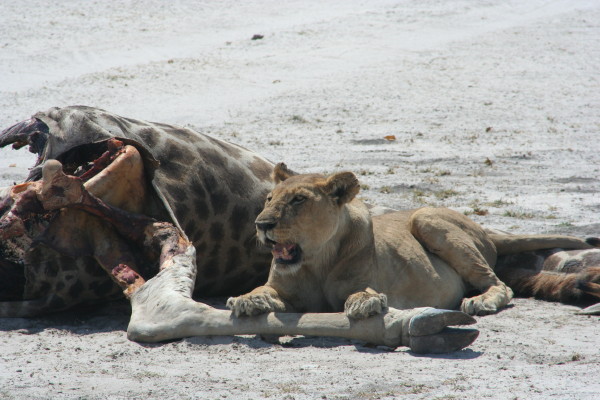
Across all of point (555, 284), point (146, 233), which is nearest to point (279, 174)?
point (146, 233)

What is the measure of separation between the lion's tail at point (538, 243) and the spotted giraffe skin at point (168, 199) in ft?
6.82

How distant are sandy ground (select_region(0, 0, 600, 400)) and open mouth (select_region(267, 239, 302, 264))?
64cm

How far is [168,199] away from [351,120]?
7.73 meters

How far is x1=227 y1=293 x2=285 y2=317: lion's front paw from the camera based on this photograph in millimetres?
5332

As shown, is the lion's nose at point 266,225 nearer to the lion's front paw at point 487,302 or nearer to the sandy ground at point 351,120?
the sandy ground at point 351,120

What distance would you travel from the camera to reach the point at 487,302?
21.3 feet

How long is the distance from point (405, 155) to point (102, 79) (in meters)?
6.15

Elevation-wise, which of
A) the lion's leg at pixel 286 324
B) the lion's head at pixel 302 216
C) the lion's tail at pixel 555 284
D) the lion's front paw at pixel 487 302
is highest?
the lion's head at pixel 302 216

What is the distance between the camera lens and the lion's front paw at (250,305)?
533 centimetres

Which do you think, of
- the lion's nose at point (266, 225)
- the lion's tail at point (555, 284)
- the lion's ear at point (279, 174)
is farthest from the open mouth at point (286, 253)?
the lion's tail at point (555, 284)

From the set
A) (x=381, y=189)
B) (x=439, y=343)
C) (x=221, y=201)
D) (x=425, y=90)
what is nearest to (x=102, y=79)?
(x=425, y=90)

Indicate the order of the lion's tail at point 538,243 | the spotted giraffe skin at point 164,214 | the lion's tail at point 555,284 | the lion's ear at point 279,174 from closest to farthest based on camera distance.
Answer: the spotted giraffe skin at point 164,214, the lion's ear at point 279,174, the lion's tail at point 555,284, the lion's tail at point 538,243

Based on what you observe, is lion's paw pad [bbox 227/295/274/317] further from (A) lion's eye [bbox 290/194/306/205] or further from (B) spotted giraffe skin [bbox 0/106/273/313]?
(B) spotted giraffe skin [bbox 0/106/273/313]

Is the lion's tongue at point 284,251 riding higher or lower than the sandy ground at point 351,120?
higher
